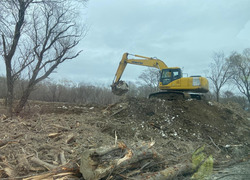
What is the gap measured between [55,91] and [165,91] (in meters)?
20.5

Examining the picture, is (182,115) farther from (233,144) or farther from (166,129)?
(233,144)

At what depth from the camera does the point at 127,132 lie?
8.35m

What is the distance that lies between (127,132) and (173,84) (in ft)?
20.3

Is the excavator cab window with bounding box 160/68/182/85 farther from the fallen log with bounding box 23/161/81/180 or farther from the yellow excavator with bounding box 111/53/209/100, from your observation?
the fallen log with bounding box 23/161/81/180

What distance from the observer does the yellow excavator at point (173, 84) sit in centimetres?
1314

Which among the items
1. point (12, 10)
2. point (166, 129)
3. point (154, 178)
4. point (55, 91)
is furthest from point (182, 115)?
point (55, 91)

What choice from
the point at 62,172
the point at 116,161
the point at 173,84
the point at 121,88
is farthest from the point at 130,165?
the point at 173,84

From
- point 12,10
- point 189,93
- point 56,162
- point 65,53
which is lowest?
point 56,162

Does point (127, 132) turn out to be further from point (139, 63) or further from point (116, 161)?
point (139, 63)

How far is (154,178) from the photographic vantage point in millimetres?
4281

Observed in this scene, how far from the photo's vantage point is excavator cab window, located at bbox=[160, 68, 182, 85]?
13.5 meters

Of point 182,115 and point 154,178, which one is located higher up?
point 182,115

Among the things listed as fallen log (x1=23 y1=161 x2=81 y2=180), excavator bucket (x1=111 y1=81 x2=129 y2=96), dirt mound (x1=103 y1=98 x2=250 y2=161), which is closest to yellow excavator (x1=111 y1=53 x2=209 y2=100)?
excavator bucket (x1=111 y1=81 x2=129 y2=96)

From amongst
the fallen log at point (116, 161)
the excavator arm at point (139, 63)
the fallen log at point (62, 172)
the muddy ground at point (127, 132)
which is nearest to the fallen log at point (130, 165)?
the fallen log at point (116, 161)
